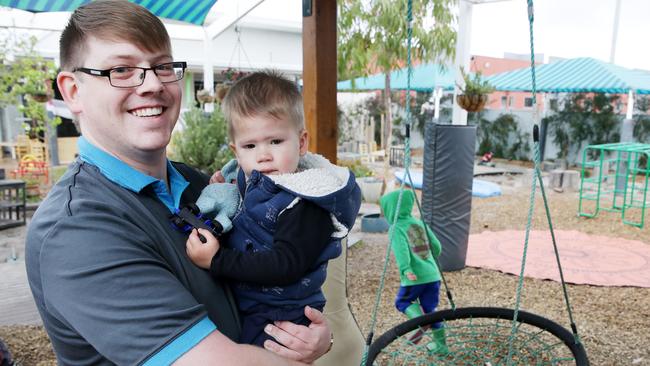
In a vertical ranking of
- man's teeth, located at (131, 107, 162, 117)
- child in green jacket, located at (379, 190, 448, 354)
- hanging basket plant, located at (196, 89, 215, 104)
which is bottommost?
child in green jacket, located at (379, 190, 448, 354)

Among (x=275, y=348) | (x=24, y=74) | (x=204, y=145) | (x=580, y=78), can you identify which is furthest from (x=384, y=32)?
(x=275, y=348)

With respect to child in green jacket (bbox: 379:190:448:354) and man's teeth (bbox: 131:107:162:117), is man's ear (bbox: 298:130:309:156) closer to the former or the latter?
man's teeth (bbox: 131:107:162:117)

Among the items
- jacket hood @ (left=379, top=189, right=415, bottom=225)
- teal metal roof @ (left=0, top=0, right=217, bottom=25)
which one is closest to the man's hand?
jacket hood @ (left=379, top=189, right=415, bottom=225)

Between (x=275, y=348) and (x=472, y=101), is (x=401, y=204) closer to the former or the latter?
(x=275, y=348)

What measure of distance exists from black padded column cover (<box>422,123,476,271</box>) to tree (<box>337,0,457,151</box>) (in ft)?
13.9

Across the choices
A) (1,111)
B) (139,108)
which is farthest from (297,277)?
(1,111)

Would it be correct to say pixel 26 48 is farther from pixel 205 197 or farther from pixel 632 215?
pixel 632 215

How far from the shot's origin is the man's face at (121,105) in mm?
946

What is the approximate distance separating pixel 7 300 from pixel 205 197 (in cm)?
378

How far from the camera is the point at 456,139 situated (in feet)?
14.4

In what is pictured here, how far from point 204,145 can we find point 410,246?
11.9 feet

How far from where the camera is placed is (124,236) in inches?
31.9

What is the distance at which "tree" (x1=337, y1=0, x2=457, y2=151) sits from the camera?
8.33 metres

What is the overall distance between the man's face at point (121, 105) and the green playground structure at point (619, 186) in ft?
21.9
